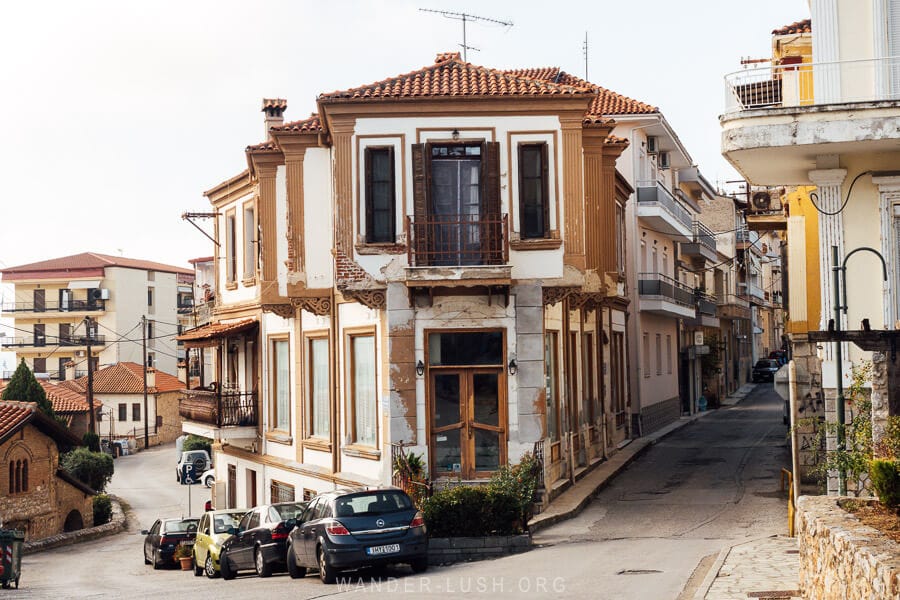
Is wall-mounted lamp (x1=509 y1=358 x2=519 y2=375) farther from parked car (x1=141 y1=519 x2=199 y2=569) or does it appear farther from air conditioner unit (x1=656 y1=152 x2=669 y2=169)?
air conditioner unit (x1=656 y1=152 x2=669 y2=169)

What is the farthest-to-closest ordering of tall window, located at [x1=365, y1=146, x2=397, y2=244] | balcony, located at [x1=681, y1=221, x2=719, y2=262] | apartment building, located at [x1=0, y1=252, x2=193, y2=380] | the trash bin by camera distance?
1. apartment building, located at [x1=0, y1=252, x2=193, y2=380]
2. balcony, located at [x1=681, y1=221, x2=719, y2=262]
3. the trash bin
4. tall window, located at [x1=365, y1=146, x2=397, y2=244]

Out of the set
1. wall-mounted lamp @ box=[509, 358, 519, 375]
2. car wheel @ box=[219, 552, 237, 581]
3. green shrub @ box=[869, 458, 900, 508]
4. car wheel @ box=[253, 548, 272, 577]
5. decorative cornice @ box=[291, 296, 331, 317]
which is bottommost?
car wheel @ box=[219, 552, 237, 581]

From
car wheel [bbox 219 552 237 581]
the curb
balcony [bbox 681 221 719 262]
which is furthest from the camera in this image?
balcony [bbox 681 221 719 262]

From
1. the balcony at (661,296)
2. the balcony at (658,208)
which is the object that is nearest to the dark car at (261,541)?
the balcony at (661,296)

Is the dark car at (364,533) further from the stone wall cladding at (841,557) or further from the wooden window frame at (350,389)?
the stone wall cladding at (841,557)

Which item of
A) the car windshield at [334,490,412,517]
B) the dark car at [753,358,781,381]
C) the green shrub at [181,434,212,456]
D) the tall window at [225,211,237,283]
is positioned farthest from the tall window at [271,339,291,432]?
the dark car at [753,358,781,381]

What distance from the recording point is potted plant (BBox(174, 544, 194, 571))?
2742cm

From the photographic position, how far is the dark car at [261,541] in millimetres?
19812

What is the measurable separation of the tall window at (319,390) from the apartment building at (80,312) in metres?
71.3

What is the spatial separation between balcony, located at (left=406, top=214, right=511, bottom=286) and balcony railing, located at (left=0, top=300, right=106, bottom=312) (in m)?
80.4

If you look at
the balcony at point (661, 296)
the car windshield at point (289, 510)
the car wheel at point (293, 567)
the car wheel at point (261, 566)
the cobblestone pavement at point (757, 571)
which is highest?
the balcony at point (661, 296)

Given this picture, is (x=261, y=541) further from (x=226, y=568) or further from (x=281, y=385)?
(x=281, y=385)

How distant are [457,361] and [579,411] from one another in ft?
22.2

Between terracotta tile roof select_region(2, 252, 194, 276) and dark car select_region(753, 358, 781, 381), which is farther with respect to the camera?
terracotta tile roof select_region(2, 252, 194, 276)
